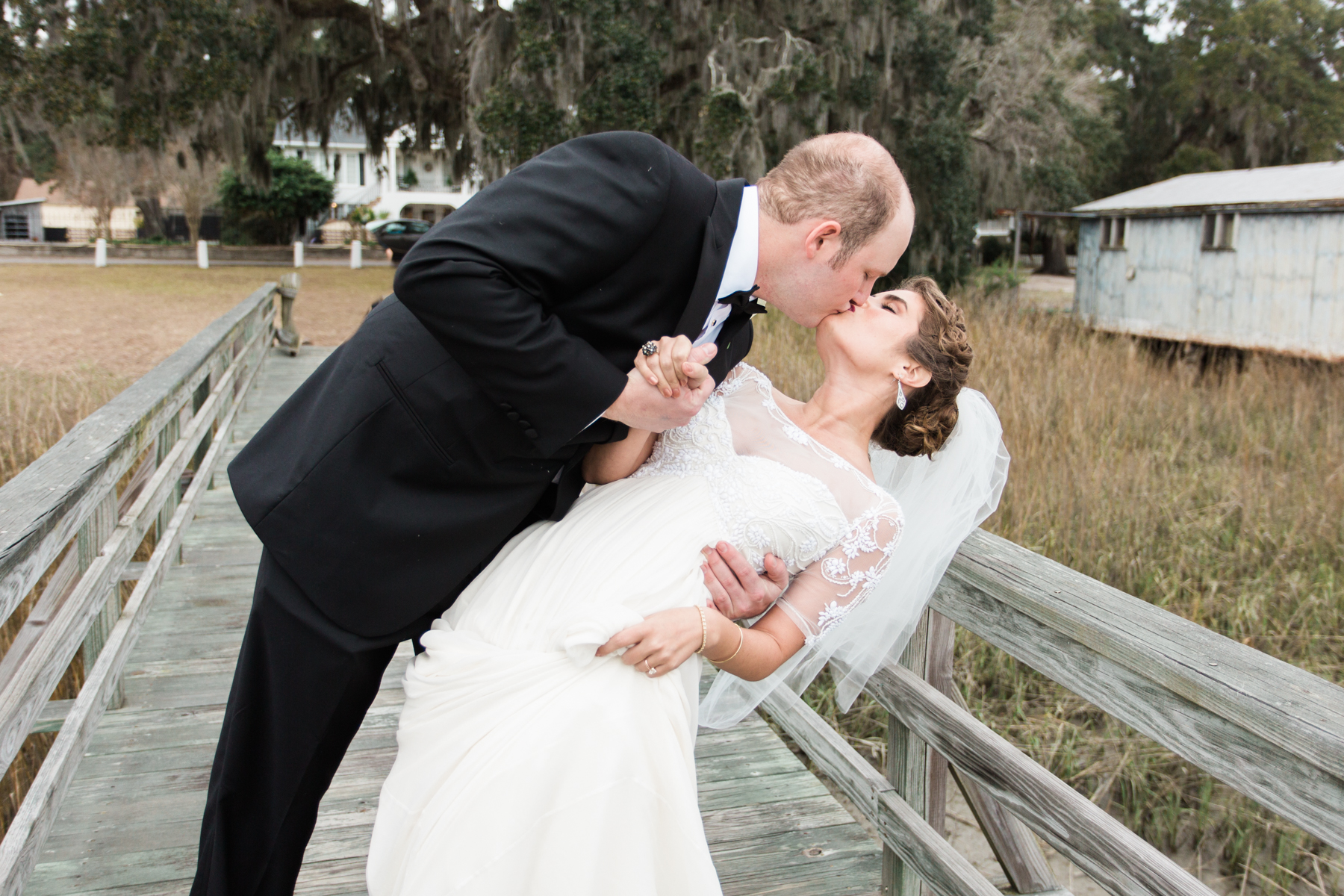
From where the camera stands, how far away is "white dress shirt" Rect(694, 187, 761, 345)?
1.85 metres

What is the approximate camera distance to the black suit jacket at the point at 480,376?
5.18 ft

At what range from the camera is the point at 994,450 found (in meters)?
2.27

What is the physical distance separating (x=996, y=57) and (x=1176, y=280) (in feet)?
25.5

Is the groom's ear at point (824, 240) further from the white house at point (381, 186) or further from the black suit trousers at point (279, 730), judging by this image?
the white house at point (381, 186)

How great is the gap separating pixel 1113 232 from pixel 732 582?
14.9m

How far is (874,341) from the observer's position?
2.12m

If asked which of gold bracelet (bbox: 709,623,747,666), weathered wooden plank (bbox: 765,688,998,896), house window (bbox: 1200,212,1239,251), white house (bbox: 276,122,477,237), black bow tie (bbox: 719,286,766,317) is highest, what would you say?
white house (bbox: 276,122,477,237)

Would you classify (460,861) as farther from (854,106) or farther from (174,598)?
(854,106)

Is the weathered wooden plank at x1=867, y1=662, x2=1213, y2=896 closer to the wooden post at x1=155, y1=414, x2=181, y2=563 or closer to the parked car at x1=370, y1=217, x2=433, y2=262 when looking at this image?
the wooden post at x1=155, y1=414, x2=181, y2=563

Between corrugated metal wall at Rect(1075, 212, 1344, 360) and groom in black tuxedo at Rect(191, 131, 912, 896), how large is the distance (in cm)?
1171

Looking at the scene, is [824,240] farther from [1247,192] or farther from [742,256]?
[1247,192]

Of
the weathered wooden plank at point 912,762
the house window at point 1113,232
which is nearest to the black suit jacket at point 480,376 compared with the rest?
the weathered wooden plank at point 912,762

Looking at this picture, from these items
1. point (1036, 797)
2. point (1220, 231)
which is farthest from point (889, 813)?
point (1220, 231)

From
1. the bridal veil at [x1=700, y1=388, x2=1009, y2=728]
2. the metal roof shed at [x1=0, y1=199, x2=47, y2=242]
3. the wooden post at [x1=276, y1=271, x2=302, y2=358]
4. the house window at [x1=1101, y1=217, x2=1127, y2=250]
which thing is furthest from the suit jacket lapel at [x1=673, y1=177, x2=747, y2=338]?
the metal roof shed at [x1=0, y1=199, x2=47, y2=242]
